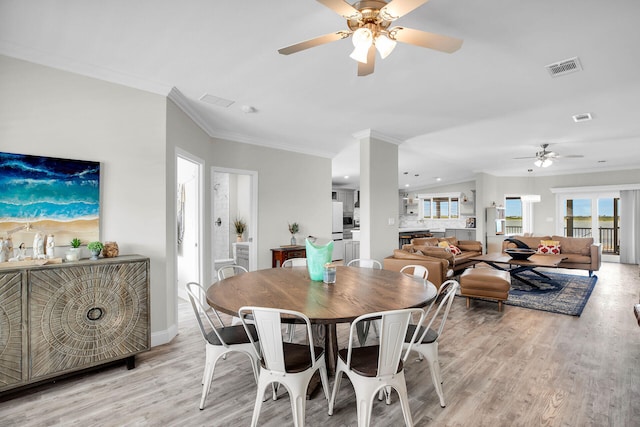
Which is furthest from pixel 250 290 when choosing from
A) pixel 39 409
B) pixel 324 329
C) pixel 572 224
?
pixel 572 224

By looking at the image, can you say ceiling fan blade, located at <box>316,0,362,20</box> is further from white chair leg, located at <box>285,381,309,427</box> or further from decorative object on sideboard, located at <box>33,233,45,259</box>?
decorative object on sideboard, located at <box>33,233,45,259</box>

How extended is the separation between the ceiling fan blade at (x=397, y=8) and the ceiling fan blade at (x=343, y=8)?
5.7 inches

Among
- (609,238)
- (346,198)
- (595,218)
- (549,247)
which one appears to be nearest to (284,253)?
(549,247)

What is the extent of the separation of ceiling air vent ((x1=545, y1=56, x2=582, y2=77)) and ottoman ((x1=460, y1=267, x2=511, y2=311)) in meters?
2.59

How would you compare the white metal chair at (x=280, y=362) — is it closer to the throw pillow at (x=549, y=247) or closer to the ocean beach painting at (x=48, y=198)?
the ocean beach painting at (x=48, y=198)

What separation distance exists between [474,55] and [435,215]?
9.59 meters

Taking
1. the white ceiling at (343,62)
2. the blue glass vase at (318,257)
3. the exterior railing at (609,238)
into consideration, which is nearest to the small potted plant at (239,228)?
the white ceiling at (343,62)

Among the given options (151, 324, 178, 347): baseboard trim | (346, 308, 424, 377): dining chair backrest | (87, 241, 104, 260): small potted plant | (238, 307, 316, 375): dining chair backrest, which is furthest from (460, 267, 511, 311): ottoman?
(87, 241, 104, 260): small potted plant

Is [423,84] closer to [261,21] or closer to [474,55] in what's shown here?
[474,55]

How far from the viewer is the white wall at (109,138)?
256 centimetres

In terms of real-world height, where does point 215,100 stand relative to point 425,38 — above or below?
above

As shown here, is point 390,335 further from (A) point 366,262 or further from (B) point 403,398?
(A) point 366,262

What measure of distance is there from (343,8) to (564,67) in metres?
2.38

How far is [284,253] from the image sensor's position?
5.31 metres
